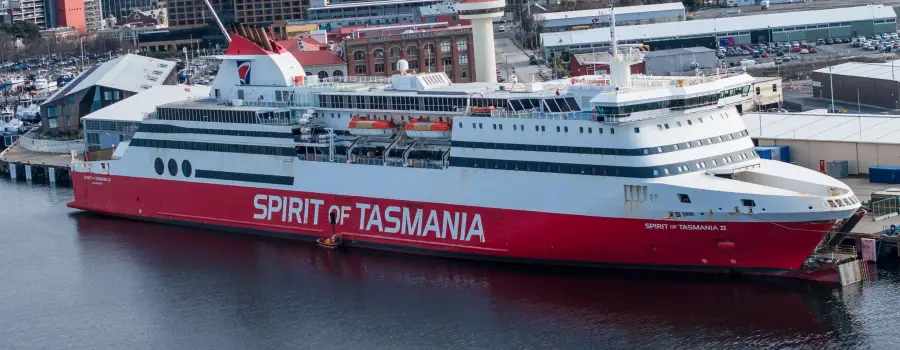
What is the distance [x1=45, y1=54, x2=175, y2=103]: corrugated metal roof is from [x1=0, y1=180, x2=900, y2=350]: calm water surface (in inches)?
1020

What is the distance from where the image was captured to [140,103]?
2333 inches

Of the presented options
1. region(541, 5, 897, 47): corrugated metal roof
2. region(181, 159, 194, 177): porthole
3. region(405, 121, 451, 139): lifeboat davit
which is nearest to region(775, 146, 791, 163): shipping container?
region(405, 121, 451, 139): lifeboat davit

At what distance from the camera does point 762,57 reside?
75500 millimetres

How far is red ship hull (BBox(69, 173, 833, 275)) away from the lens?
32.1 m

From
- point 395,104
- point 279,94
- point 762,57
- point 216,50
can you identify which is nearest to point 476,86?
point 395,104

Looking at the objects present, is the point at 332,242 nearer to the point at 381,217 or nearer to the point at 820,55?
the point at 381,217

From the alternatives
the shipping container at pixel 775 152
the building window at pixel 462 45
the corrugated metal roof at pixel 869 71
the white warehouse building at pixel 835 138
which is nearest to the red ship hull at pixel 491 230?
the shipping container at pixel 775 152

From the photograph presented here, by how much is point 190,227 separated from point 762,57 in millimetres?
42140

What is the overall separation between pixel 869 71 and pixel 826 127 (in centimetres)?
1324

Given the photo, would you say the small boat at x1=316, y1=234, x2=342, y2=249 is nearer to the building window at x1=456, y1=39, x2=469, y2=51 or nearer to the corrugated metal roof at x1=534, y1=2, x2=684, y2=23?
the building window at x1=456, y1=39, x2=469, y2=51

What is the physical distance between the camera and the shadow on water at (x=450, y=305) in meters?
29.7

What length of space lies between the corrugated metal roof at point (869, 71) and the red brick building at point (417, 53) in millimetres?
18893

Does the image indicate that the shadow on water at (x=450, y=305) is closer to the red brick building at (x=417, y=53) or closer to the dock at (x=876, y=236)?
the dock at (x=876, y=236)

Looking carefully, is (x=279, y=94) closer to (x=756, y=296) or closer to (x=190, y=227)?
(x=190, y=227)
